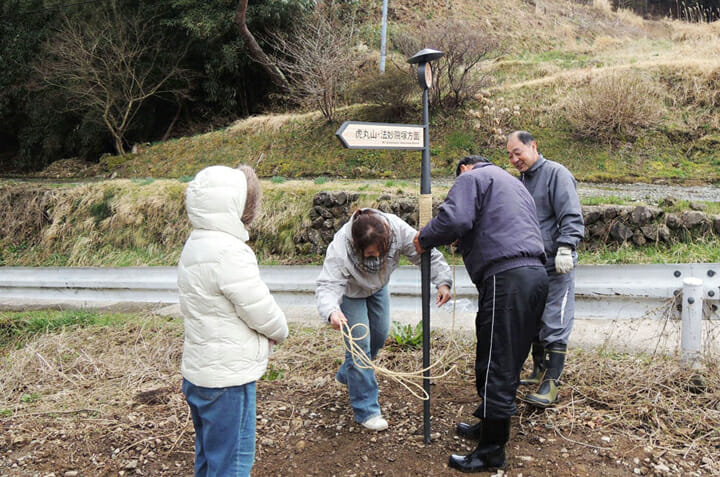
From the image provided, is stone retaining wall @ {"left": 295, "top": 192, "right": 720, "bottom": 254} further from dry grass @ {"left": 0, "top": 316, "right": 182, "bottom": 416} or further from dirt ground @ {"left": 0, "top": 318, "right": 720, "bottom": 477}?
dry grass @ {"left": 0, "top": 316, "right": 182, "bottom": 416}

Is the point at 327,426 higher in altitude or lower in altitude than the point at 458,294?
lower

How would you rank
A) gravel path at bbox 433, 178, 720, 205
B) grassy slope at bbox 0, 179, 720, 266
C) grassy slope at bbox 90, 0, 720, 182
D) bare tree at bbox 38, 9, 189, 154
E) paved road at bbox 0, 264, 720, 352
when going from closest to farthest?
paved road at bbox 0, 264, 720, 352, gravel path at bbox 433, 178, 720, 205, grassy slope at bbox 0, 179, 720, 266, grassy slope at bbox 90, 0, 720, 182, bare tree at bbox 38, 9, 189, 154

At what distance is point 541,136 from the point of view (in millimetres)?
11945

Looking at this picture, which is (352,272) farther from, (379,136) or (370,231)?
(379,136)

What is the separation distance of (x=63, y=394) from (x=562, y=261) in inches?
151

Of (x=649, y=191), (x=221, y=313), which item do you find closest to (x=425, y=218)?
(x=221, y=313)

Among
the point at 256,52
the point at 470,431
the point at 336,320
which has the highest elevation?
the point at 256,52

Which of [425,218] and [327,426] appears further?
[327,426]

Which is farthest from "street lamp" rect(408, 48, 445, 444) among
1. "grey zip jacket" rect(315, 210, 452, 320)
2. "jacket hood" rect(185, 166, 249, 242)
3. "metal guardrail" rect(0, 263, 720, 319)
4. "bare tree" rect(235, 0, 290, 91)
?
"bare tree" rect(235, 0, 290, 91)

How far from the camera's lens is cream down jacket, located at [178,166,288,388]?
101 inches

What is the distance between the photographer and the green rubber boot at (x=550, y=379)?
12.2 ft

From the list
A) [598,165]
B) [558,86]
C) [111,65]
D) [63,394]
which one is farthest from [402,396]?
[111,65]

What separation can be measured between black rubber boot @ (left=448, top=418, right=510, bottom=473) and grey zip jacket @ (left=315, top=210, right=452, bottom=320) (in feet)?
2.91

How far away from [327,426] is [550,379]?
1.51 metres
